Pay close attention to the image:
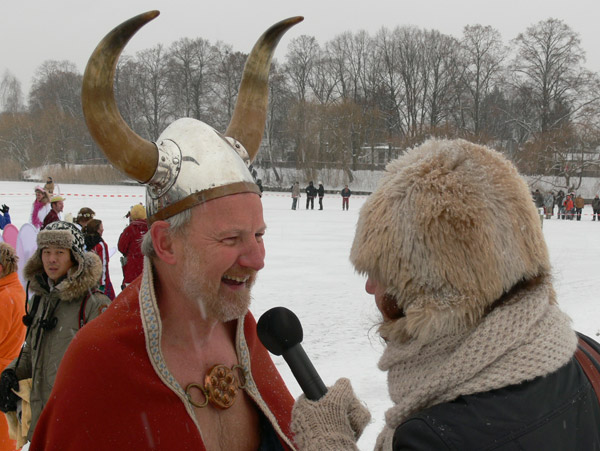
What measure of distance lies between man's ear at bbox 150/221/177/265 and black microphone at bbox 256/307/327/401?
17.4 inches

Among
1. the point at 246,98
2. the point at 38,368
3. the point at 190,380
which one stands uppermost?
the point at 246,98

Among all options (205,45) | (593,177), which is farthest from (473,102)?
(205,45)

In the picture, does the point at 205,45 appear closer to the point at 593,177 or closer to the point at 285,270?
the point at 593,177

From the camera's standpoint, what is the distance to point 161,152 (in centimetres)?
210

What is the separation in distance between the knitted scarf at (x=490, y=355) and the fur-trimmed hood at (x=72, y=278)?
9.86 feet

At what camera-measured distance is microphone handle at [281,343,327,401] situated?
185cm

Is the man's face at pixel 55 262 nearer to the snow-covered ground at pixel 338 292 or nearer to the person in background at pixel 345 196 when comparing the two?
the snow-covered ground at pixel 338 292

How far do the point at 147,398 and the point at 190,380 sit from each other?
0.22 metres

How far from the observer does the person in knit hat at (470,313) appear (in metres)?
1.29

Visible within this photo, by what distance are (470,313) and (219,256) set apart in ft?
3.32

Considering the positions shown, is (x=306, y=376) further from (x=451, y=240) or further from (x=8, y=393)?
(x=8, y=393)

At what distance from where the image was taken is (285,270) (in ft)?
39.2

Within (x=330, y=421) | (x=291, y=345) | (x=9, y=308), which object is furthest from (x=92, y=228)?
(x=330, y=421)

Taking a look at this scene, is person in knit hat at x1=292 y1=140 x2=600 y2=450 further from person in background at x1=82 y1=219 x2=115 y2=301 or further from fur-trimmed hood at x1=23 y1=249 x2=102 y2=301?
person in background at x1=82 y1=219 x2=115 y2=301
